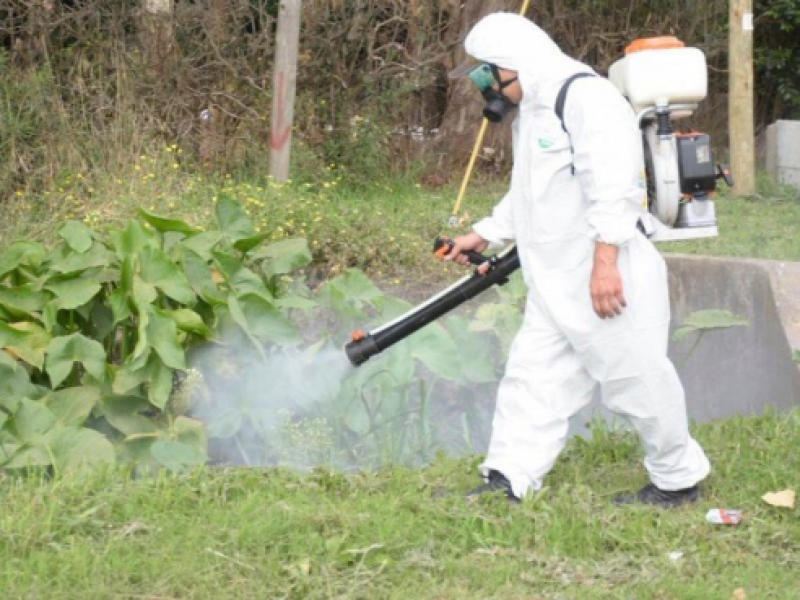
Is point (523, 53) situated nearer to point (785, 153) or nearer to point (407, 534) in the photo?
point (407, 534)

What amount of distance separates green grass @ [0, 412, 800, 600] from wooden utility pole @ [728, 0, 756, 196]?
7.07 meters

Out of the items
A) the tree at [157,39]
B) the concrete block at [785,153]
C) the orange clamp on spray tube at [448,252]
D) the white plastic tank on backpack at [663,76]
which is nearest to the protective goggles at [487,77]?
the white plastic tank on backpack at [663,76]

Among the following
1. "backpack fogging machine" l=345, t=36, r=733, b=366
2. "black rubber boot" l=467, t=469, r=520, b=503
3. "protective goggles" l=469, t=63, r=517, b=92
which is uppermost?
"protective goggles" l=469, t=63, r=517, b=92

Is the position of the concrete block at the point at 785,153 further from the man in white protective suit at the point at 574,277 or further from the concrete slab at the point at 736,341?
the man in white protective suit at the point at 574,277

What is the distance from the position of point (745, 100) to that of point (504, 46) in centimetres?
764

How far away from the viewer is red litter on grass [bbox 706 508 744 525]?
201 inches

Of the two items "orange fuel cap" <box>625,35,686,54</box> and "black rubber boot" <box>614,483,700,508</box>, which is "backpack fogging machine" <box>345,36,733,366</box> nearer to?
"orange fuel cap" <box>625,35,686,54</box>

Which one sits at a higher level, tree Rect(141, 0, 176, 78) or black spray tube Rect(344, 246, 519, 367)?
tree Rect(141, 0, 176, 78)

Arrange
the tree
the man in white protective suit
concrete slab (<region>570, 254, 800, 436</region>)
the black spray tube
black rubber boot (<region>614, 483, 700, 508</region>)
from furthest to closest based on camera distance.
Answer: the tree
concrete slab (<region>570, 254, 800, 436</region>)
the black spray tube
black rubber boot (<region>614, 483, 700, 508</region>)
the man in white protective suit

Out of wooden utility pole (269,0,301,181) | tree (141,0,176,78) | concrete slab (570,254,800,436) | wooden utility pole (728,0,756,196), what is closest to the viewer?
concrete slab (570,254,800,436)

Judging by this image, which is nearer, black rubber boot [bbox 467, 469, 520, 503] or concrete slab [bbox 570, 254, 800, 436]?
black rubber boot [bbox 467, 469, 520, 503]

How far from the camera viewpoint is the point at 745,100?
40.4ft

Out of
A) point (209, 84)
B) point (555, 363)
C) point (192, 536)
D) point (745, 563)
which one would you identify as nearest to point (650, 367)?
point (555, 363)

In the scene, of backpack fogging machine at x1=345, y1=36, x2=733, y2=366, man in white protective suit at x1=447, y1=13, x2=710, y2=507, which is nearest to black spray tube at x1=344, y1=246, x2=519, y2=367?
man in white protective suit at x1=447, y1=13, x2=710, y2=507
